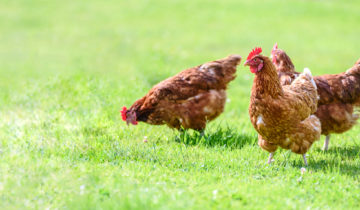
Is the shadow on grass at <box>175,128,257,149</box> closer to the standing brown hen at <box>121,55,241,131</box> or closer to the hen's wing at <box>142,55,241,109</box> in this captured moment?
the standing brown hen at <box>121,55,241,131</box>

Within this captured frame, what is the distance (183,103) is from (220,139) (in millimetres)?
999

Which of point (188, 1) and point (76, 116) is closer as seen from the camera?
point (76, 116)

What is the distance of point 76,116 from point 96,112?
15.4 inches

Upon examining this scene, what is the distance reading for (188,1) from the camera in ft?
75.9

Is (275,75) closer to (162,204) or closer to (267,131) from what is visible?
(267,131)

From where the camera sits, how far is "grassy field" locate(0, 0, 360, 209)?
498cm

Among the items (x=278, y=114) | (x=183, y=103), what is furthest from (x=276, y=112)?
(x=183, y=103)

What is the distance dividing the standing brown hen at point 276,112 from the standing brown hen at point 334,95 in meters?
0.84

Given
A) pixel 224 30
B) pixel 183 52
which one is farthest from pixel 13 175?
pixel 224 30

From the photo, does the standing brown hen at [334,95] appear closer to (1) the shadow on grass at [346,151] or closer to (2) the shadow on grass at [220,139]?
(1) the shadow on grass at [346,151]

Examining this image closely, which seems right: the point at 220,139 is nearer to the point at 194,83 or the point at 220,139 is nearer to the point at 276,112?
the point at 194,83

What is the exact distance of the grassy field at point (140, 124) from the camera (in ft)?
16.3

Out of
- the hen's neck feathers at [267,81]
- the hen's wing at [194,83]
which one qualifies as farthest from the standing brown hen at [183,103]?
the hen's neck feathers at [267,81]

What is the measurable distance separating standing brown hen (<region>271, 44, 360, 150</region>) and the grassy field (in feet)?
1.42
